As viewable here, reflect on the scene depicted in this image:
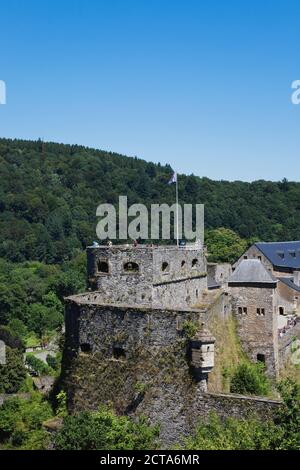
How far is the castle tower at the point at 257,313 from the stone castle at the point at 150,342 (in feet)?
0.21

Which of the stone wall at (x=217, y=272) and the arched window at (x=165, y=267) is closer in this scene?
the arched window at (x=165, y=267)

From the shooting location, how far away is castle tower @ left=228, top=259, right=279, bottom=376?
36.3 meters

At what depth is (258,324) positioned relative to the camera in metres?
36.6

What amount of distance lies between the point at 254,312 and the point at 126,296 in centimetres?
898

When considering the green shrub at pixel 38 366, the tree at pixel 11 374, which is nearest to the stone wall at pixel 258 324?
the tree at pixel 11 374

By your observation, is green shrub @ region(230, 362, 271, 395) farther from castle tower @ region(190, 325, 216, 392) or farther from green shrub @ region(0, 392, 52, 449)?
green shrub @ region(0, 392, 52, 449)

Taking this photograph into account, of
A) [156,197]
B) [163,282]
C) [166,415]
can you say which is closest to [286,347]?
[163,282]

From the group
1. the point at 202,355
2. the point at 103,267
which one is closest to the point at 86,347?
the point at 202,355

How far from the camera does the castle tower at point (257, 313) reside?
3628 cm

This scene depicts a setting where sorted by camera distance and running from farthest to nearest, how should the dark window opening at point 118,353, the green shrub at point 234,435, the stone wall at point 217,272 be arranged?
the stone wall at point 217,272 → the dark window opening at point 118,353 → the green shrub at point 234,435

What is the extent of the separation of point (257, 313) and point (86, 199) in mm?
140678

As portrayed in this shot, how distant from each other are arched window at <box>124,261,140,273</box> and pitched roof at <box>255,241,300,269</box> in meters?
48.5

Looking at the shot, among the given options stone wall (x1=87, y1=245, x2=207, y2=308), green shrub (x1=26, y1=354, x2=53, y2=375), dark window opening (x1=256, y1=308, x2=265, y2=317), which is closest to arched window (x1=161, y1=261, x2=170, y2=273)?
stone wall (x1=87, y1=245, x2=207, y2=308)

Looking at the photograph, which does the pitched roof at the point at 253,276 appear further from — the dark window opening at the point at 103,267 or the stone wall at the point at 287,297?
the stone wall at the point at 287,297
